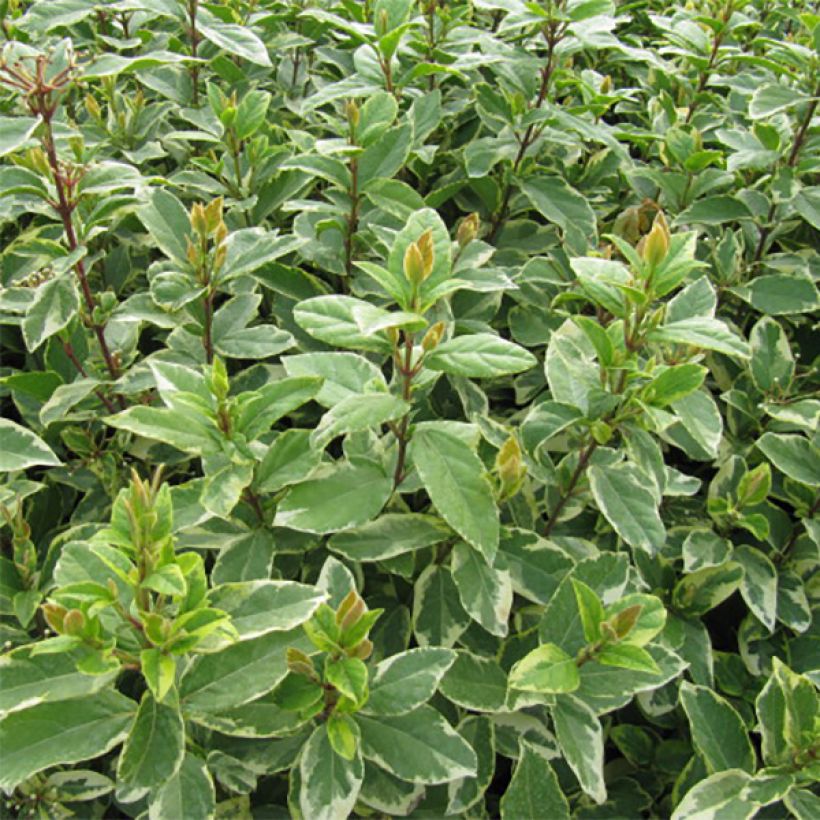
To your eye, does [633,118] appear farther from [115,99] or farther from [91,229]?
[91,229]

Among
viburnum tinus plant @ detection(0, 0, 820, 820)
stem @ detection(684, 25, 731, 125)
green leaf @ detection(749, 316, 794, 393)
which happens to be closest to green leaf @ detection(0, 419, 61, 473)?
viburnum tinus plant @ detection(0, 0, 820, 820)

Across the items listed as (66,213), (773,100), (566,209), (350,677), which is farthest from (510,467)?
(773,100)

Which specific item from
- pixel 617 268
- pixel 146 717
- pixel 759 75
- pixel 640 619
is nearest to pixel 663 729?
pixel 640 619

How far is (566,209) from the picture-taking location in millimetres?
2047

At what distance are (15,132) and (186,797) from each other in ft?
4.13

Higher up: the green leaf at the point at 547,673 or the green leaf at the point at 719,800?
the green leaf at the point at 547,673

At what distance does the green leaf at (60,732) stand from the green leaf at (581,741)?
2.33 feet

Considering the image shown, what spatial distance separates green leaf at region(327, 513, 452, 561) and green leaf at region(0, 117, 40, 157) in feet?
3.11

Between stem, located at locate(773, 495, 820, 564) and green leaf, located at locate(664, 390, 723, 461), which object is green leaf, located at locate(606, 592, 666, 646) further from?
stem, located at locate(773, 495, 820, 564)

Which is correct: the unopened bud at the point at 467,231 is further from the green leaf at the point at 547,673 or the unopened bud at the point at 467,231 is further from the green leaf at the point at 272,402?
the green leaf at the point at 547,673

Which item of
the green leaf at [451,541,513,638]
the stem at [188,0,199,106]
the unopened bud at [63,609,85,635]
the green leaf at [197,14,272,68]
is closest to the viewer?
the unopened bud at [63,609,85,635]

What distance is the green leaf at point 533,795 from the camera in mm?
1366

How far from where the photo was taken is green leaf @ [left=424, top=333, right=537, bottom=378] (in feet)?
4.12

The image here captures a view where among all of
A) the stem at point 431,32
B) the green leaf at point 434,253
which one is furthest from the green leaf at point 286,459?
the stem at point 431,32
